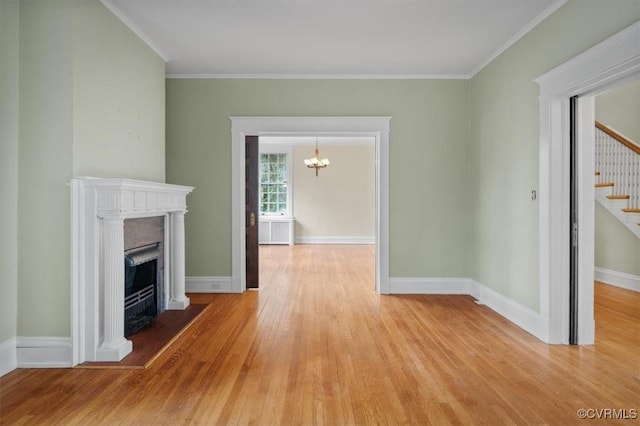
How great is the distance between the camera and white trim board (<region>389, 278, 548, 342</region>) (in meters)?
3.47

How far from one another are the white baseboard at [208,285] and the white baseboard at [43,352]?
2.19 m

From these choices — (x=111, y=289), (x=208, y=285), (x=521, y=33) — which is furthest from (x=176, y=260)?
(x=521, y=33)

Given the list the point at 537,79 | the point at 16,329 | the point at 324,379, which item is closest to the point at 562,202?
the point at 537,79

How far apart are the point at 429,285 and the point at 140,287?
3371mm

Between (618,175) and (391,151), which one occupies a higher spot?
(391,151)

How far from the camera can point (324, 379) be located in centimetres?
256

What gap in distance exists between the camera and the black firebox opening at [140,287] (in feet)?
10.8

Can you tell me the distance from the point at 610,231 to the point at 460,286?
2.64 m

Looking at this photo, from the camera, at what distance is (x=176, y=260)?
4.14m

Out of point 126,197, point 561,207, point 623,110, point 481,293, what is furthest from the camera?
point 623,110

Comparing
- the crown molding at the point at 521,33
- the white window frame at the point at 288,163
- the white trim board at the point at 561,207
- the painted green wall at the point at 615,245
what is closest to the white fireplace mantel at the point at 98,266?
the white trim board at the point at 561,207

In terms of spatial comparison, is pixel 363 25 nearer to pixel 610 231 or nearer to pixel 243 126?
pixel 243 126

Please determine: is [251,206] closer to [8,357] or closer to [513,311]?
[8,357]

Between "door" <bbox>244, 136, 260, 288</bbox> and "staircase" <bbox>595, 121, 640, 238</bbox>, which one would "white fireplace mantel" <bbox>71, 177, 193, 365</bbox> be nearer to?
"door" <bbox>244, 136, 260, 288</bbox>
